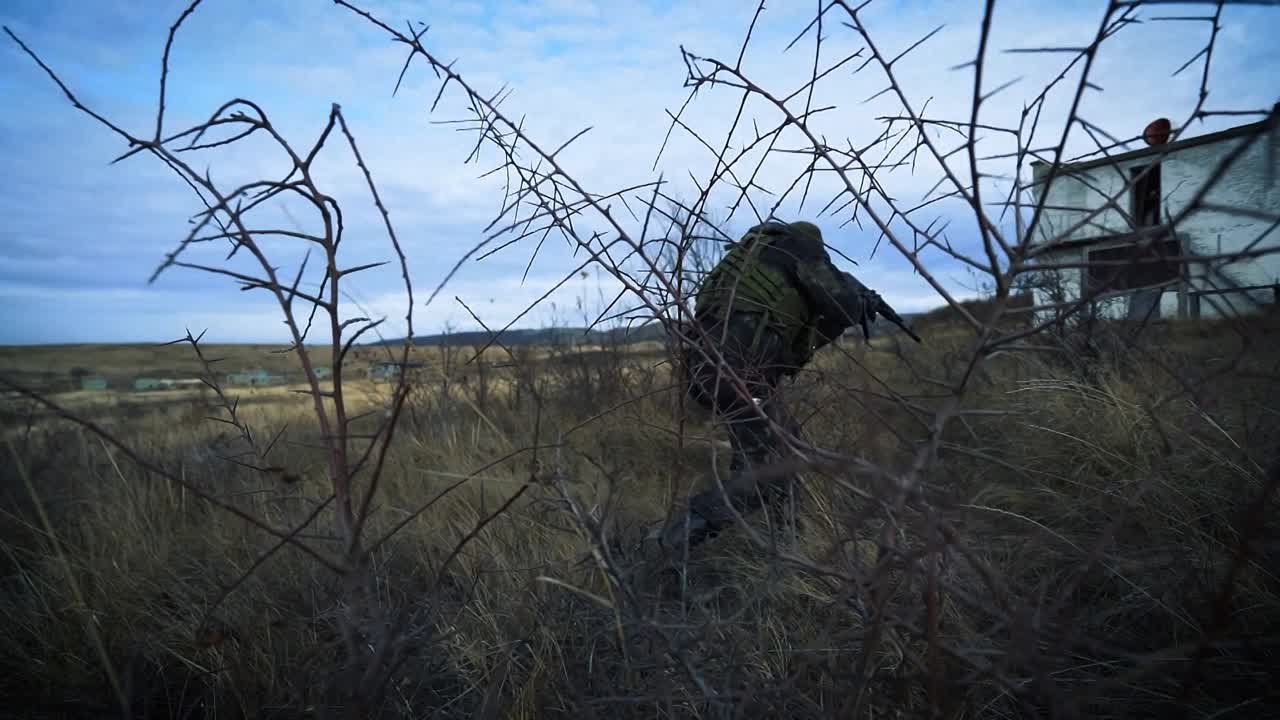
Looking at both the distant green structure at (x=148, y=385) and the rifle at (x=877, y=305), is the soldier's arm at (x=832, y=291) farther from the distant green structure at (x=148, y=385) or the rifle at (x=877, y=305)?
the distant green structure at (x=148, y=385)

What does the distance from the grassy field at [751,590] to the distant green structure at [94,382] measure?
9.26 ft

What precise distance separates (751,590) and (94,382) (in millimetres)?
6835

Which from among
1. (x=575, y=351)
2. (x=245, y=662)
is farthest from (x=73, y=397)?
(x=245, y=662)

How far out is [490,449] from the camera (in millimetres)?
3732

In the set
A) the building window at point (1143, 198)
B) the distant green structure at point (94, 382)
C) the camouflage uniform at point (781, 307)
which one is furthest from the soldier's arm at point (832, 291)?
the distant green structure at point (94, 382)

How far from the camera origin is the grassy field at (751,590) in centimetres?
90

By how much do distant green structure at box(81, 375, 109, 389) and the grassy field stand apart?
111 inches

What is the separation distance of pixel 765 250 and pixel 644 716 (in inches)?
87.0

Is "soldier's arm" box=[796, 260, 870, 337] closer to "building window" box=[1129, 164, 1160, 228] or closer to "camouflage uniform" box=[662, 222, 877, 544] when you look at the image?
"camouflage uniform" box=[662, 222, 877, 544]

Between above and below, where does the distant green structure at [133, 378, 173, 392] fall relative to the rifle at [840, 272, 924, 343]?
below

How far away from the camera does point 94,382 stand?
567 cm

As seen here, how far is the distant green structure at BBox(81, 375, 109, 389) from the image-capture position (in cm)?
521

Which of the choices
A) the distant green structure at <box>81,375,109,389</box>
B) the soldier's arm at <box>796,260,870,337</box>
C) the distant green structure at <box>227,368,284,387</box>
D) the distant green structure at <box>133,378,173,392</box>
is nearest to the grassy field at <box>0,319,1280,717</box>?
the soldier's arm at <box>796,260,870,337</box>

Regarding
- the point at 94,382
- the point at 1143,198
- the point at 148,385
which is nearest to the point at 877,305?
the point at 1143,198
